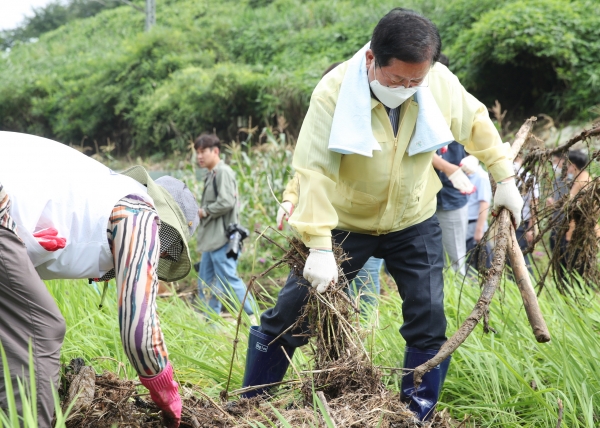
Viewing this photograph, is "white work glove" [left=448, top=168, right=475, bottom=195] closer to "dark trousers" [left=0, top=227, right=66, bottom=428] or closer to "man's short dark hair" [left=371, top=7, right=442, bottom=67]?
"man's short dark hair" [left=371, top=7, right=442, bottom=67]

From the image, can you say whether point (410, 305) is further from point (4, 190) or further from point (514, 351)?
point (4, 190)

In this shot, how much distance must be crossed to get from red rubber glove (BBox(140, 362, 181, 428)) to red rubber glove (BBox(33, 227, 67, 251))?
0.46 metres

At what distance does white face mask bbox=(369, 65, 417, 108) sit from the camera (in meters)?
2.42

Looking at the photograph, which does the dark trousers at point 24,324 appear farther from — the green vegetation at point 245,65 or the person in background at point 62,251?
the green vegetation at point 245,65

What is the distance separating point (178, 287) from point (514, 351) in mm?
4004

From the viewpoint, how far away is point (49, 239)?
1853 millimetres

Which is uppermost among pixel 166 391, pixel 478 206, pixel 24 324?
pixel 24 324

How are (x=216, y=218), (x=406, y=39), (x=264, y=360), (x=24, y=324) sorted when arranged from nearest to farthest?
(x=24, y=324)
(x=406, y=39)
(x=264, y=360)
(x=216, y=218)

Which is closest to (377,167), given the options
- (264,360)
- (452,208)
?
(264,360)

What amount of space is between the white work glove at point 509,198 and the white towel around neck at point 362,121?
37 cm

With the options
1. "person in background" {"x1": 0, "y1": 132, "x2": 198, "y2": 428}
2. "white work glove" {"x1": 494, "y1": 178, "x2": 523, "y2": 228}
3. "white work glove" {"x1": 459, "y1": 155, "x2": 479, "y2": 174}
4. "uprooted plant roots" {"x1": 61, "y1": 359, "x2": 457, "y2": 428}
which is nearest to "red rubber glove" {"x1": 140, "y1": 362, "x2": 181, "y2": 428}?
"person in background" {"x1": 0, "y1": 132, "x2": 198, "y2": 428}

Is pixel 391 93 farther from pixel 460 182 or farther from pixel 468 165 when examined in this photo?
pixel 468 165

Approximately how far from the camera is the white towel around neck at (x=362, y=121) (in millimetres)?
2373

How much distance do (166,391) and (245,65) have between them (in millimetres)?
17244
